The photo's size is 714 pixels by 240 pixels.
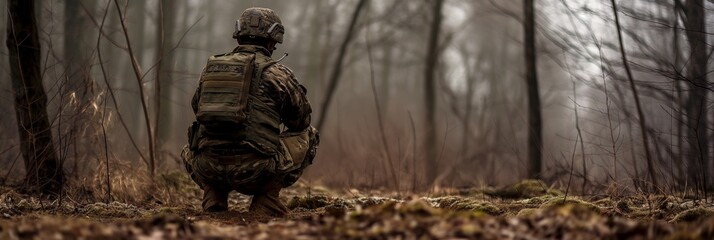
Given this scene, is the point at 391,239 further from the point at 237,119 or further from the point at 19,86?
the point at 19,86

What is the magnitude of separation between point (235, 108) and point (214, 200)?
1033 millimetres

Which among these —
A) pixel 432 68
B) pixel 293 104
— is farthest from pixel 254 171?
pixel 432 68

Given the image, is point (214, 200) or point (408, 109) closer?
point (214, 200)

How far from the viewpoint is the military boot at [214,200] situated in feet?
20.2

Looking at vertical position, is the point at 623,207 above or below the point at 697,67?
below

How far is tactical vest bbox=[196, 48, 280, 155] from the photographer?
5.58m

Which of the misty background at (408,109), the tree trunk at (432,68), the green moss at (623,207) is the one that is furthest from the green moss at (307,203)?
the tree trunk at (432,68)

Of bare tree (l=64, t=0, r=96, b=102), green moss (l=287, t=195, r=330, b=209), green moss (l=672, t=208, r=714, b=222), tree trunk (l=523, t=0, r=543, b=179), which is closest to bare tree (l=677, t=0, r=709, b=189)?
green moss (l=672, t=208, r=714, b=222)

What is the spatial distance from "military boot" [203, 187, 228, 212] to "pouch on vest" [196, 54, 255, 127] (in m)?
0.78

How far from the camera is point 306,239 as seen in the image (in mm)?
3992

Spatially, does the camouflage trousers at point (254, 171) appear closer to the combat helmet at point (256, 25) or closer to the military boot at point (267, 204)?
the military boot at point (267, 204)

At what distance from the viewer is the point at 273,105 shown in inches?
235

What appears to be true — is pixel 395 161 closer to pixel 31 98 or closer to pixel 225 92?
pixel 31 98

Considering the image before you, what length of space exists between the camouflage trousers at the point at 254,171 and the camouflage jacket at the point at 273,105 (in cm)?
9
